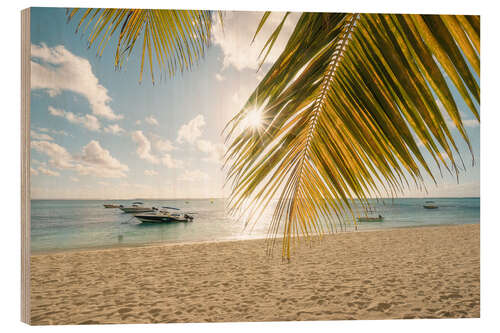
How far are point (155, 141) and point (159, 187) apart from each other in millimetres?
332

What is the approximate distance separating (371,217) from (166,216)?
1559 mm

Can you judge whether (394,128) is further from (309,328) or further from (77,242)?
(77,242)

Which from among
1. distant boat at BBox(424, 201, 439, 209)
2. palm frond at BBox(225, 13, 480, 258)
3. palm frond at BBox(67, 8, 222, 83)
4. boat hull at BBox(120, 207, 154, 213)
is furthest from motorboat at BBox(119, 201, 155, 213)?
distant boat at BBox(424, 201, 439, 209)

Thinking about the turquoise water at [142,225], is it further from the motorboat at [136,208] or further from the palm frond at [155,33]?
the palm frond at [155,33]

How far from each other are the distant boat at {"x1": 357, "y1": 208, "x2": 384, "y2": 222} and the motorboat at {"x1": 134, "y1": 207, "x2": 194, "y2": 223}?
1290mm

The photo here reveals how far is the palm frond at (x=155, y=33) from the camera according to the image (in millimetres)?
2545

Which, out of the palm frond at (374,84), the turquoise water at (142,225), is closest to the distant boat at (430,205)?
the turquoise water at (142,225)

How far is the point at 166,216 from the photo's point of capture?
8.96ft

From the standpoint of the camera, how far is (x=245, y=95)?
269cm

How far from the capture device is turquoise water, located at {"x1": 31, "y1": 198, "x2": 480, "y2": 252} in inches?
98.3

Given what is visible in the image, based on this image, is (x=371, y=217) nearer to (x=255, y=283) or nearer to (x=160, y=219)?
(x=255, y=283)

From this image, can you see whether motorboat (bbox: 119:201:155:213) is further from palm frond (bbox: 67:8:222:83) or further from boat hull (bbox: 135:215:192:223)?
palm frond (bbox: 67:8:222:83)

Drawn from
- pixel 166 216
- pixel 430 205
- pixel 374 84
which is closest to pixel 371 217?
pixel 430 205
